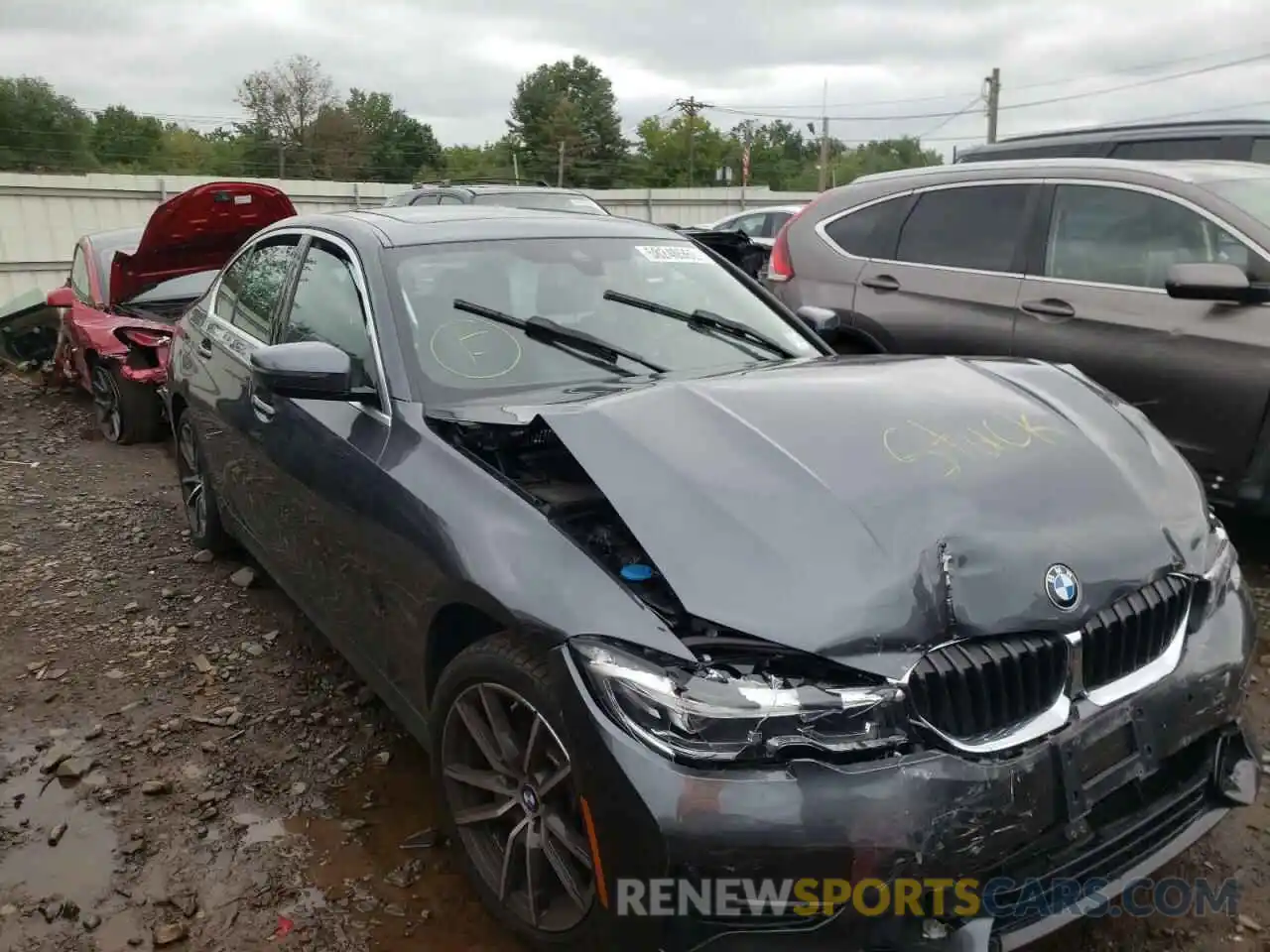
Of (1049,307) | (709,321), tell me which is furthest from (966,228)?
(709,321)

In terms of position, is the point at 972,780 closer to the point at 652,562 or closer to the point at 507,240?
the point at 652,562

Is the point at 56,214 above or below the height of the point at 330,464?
above

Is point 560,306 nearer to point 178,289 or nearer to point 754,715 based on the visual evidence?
point 754,715

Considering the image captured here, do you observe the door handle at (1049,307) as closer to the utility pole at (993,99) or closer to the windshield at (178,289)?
the windshield at (178,289)

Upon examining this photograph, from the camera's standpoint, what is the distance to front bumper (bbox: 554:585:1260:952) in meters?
1.79

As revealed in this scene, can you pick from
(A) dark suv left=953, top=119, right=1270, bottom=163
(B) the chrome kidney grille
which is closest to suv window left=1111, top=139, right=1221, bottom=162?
(A) dark suv left=953, top=119, right=1270, bottom=163

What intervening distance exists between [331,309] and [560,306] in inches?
31.2

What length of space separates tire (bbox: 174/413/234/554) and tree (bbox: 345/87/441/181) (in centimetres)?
4966

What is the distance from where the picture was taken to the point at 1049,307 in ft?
15.6

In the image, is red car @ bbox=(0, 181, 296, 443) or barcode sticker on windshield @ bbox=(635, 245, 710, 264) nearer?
barcode sticker on windshield @ bbox=(635, 245, 710, 264)

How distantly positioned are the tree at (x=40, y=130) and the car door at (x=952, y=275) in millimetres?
35469

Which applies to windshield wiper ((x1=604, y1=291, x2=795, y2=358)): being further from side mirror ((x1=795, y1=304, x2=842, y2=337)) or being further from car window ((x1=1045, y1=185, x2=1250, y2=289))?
car window ((x1=1045, y1=185, x2=1250, y2=289))

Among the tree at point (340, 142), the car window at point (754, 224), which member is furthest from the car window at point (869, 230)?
the tree at point (340, 142)

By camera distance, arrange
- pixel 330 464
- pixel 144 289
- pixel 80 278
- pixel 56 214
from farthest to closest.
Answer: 1. pixel 56 214
2. pixel 80 278
3. pixel 144 289
4. pixel 330 464
